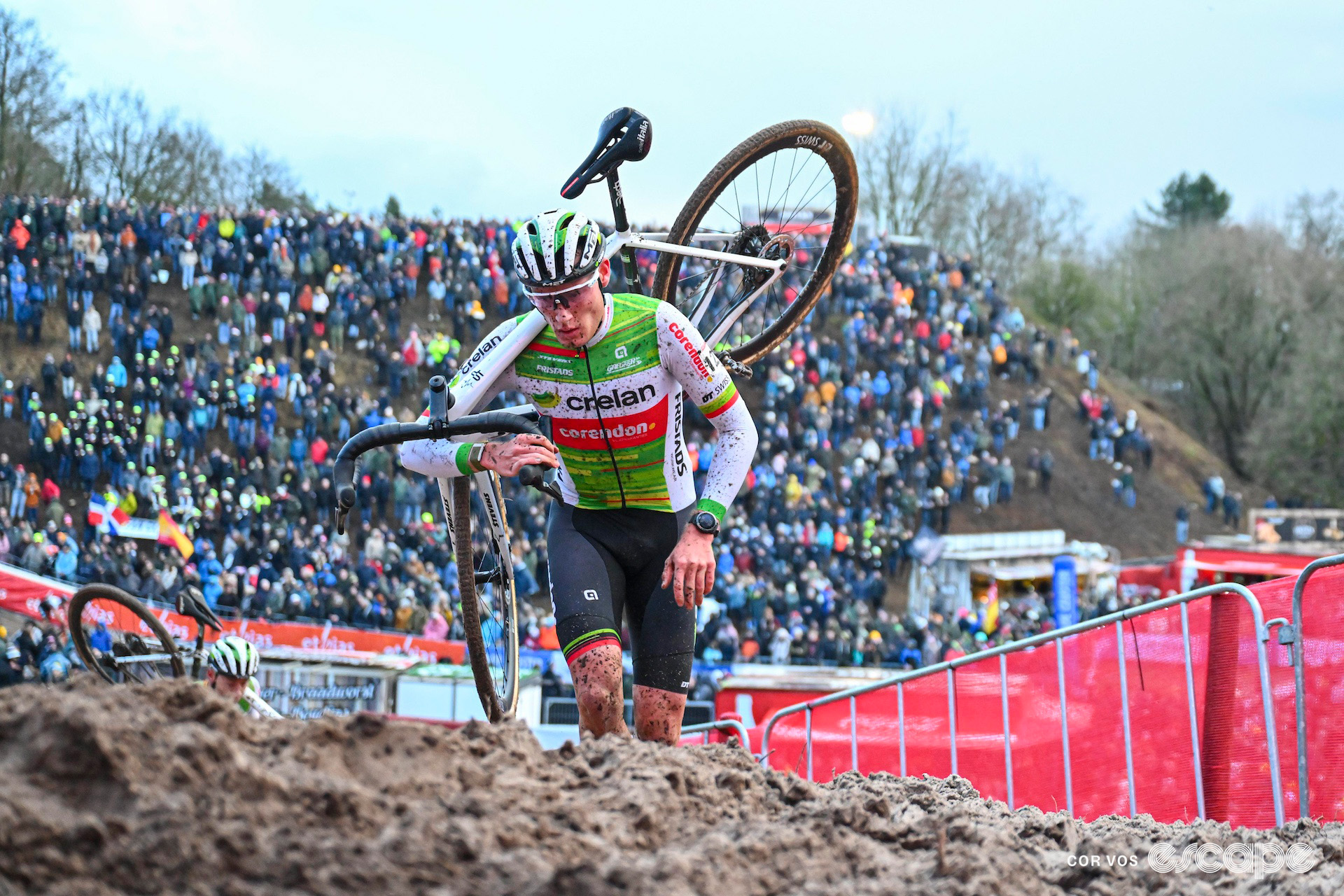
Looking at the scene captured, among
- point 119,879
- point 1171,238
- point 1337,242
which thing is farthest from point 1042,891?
point 1171,238

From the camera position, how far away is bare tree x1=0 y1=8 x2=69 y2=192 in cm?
3872

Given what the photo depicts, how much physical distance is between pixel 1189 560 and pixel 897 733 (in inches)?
775

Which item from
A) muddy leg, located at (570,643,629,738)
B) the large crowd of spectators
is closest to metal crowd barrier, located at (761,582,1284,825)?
muddy leg, located at (570,643,629,738)

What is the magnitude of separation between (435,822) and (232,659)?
4394mm

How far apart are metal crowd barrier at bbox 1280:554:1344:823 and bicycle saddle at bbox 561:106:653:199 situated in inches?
151

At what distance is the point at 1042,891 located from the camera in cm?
295

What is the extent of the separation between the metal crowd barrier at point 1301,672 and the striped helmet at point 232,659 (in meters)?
4.98

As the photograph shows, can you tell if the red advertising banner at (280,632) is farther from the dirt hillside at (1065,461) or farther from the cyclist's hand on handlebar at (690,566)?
the cyclist's hand on handlebar at (690,566)

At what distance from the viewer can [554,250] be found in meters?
4.75

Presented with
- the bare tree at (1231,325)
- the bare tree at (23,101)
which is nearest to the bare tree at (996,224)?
the bare tree at (1231,325)

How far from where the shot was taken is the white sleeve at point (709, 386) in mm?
5035

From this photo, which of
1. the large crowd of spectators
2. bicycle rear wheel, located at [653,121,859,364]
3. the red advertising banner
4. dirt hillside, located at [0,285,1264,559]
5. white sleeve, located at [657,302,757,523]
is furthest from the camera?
dirt hillside, located at [0,285,1264,559]

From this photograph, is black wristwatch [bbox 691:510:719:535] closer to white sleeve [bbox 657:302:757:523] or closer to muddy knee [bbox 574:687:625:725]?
white sleeve [bbox 657:302:757:523]

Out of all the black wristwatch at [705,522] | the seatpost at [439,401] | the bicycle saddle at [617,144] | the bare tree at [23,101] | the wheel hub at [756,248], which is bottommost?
the black wristwatch at [705,522]
